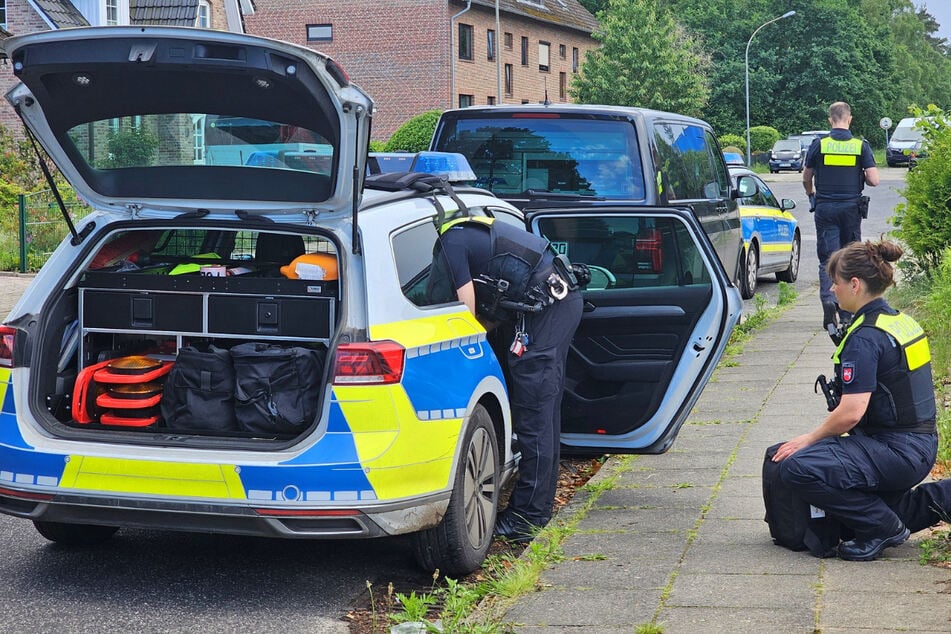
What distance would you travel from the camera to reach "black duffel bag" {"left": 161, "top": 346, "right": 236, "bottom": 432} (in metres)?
5.20

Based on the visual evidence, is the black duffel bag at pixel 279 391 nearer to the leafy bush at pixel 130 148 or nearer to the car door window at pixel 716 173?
the leafy bush at pixel 130 148

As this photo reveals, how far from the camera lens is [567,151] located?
8.69 meters

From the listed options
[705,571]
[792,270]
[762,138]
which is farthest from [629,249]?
[762,138]

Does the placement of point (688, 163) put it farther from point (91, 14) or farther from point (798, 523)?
point (91, 14)

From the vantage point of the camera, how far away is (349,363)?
476 centimetres

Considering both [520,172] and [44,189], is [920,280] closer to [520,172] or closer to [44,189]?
[520,172]

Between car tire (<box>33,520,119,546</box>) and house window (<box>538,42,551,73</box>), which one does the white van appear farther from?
car tire (<box>33,520,119,546</box>)

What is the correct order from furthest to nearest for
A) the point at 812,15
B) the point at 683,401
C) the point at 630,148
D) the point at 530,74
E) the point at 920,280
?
the point at 812,15
the point at 530,74
the point at 920,280
the point at 630,148
the point at 683,401

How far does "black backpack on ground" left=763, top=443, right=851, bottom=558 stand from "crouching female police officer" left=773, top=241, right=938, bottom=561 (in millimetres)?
50

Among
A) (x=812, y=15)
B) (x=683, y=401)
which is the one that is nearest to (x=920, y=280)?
(x=683, y=401)

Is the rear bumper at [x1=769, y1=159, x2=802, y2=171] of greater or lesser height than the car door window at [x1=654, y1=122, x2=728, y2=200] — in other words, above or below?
below

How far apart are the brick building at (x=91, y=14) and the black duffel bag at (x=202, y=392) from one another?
27.0 metres

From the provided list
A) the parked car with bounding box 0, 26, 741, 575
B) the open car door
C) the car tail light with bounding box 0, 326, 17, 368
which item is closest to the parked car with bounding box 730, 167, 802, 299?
the open car door

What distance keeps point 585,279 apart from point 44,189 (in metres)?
18.4
